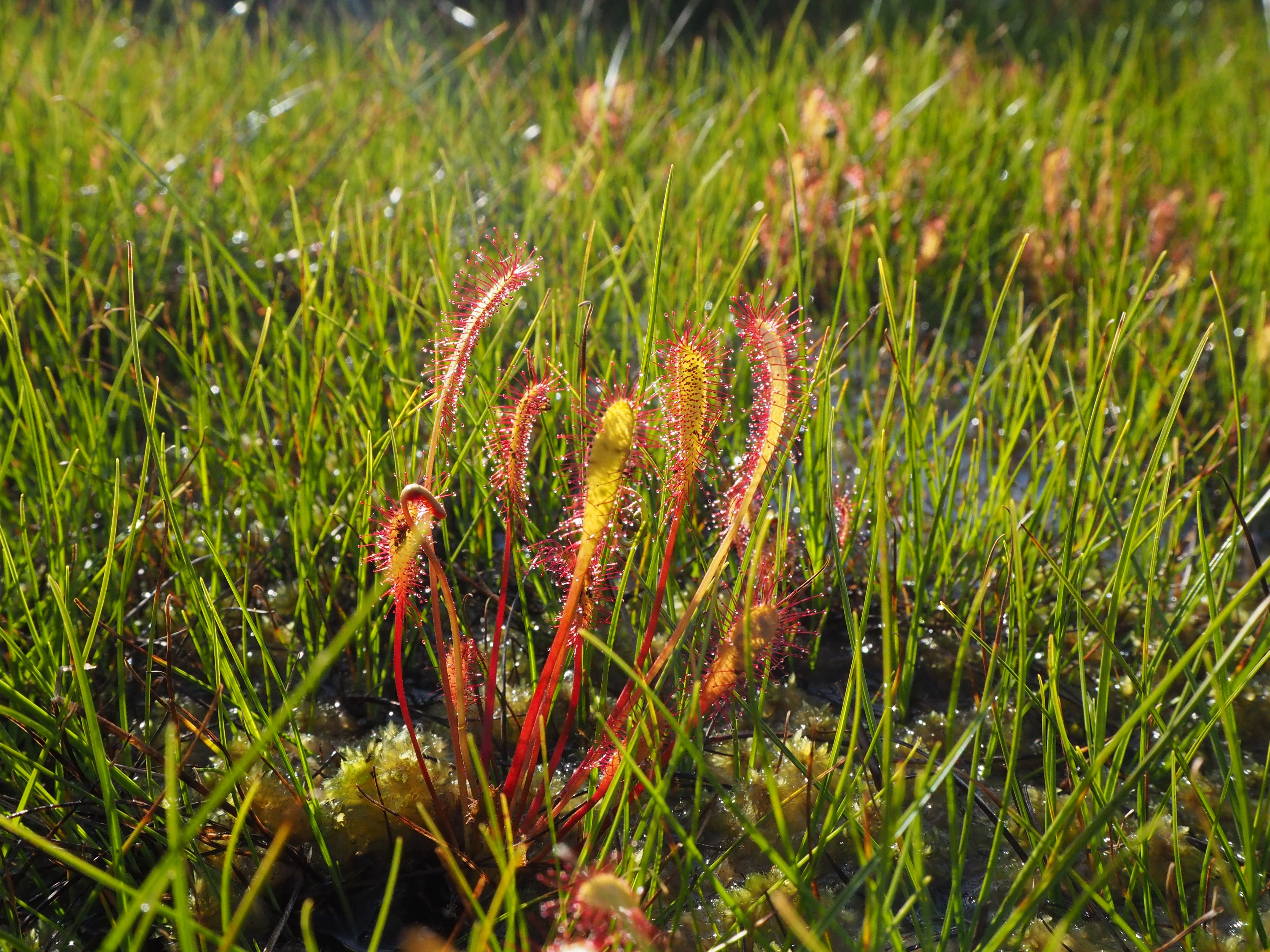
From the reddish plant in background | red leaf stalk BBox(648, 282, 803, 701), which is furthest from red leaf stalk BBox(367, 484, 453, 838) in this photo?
red leaf stalk BBox(648, 282, 803, 701)

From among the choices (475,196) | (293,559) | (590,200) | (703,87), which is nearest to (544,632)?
(293,559)

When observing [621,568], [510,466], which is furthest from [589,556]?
[621,568]

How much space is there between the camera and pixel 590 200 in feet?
5.68

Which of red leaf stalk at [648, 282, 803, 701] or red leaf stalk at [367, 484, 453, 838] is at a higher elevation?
red leaf stalk at [648, 282, 803, 701]

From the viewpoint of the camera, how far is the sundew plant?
2.62 ft

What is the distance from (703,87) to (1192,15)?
160 inches

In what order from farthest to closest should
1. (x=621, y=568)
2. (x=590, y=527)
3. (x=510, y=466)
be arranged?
(x=621, y=568) → (x=510, y=466) → (x=590, y=527)

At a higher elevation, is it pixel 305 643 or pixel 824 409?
pixel 824 409

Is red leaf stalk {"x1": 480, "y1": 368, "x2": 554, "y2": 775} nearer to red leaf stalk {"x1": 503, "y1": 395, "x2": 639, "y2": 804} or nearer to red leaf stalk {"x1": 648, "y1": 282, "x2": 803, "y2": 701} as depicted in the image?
red leaf stalk {"x1": 503, "y1": 395, "x2": 639, "y2": 804}

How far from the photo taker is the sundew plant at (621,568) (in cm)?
80

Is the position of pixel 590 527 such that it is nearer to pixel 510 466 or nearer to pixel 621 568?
pixel 510 466

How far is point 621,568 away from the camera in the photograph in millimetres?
1168

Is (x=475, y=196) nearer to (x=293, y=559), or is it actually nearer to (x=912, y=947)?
(x=293, y=559)

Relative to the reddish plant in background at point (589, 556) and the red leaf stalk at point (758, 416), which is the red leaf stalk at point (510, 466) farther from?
the red leaf stalk at point (758, 416)
